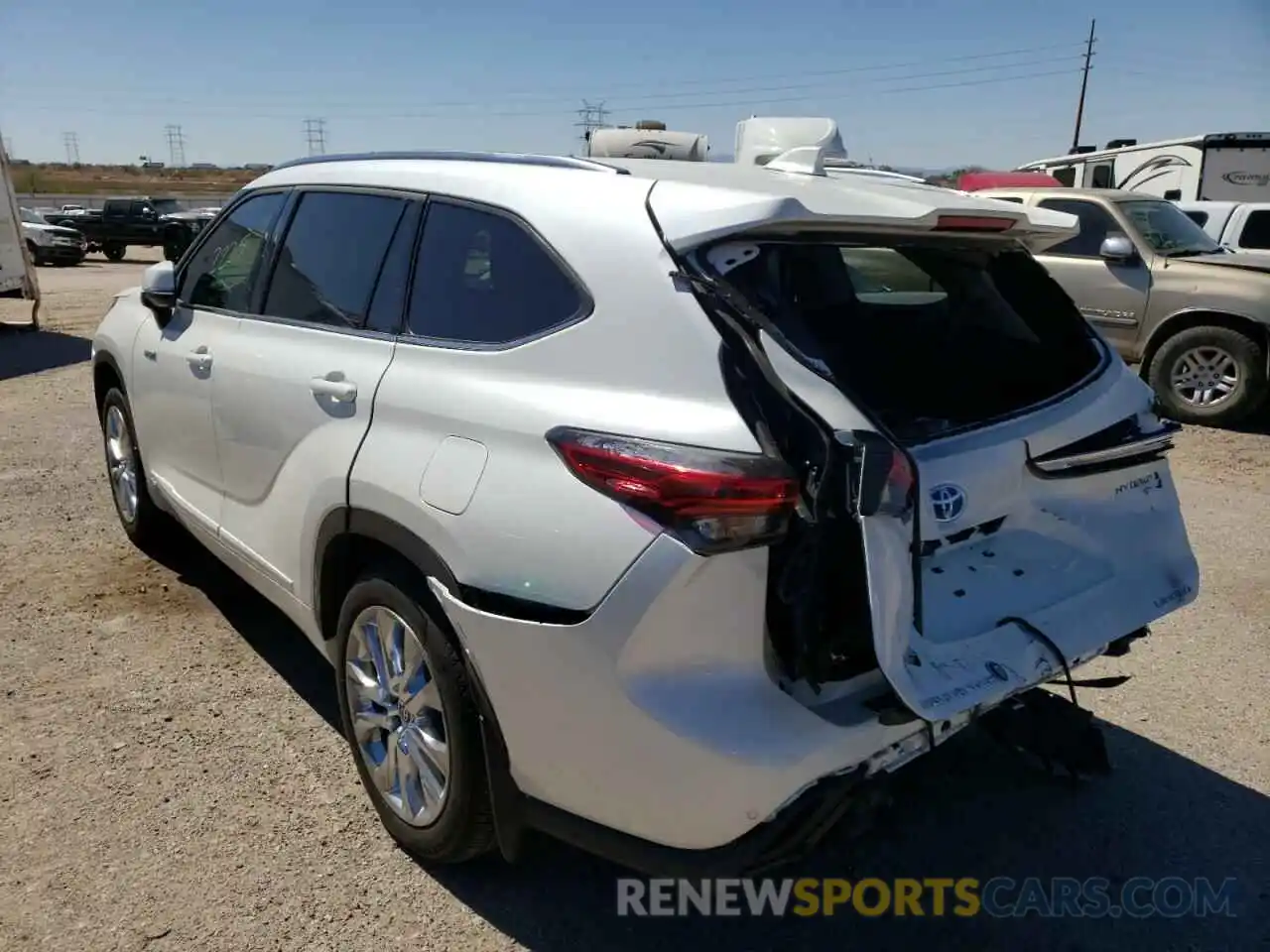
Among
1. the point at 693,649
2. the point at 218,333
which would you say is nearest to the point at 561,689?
the point at 693,649

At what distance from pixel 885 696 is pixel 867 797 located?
8.4 inches

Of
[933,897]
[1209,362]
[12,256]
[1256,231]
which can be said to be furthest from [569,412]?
[12,256]

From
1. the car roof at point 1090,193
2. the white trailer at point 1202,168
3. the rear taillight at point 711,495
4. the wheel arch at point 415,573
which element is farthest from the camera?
the white trailer at point 1202,168

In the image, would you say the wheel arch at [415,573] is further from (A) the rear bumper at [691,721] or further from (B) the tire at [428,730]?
(A) the rear bumper at [691,721]

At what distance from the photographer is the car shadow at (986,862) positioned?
2.57m

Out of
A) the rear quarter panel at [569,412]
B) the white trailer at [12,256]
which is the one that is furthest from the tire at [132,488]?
the white trailer at [12,256]

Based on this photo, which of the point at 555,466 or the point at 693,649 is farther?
the point at 555,466

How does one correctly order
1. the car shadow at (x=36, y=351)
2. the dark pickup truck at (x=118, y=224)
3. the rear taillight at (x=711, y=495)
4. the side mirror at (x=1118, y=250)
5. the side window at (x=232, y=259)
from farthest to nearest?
the dark pickup truck at (x=118, y=224), the car shadow at (x=36, y=351), the side mirror at (x=1118, y=250), the side window at (x=232, y=259), the rear taillight at (x=711, y=495)

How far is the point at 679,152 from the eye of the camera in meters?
3.79

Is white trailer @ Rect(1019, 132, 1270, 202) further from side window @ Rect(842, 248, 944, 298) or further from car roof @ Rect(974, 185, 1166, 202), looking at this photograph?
side window @ Rect(842, 248, 944, 298)

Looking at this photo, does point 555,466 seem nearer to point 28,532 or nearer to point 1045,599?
point 1045,599

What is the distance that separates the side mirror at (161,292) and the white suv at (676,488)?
974mm

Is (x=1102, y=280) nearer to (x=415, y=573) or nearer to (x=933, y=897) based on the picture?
(x=933, y=897)

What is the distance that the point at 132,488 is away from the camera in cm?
484
